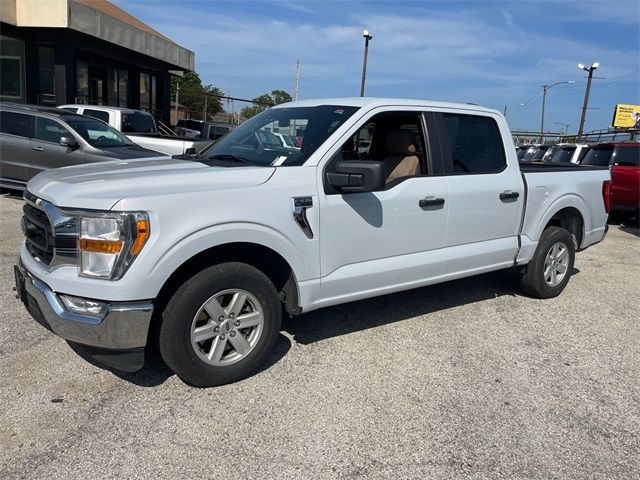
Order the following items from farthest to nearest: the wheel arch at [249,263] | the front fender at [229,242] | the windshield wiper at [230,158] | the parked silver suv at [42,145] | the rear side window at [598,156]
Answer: the rear side window at [598,156], the parked silver suv at [42,145], the windshield wiper at [230,158], the wheel arch at [249,263], the front fender at [229,242]

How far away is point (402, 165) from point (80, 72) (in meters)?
19.6

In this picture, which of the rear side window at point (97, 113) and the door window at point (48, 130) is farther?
the rear side window at point (97, 113)

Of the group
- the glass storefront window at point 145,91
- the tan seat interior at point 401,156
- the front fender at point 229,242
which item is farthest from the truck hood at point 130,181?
the glass storefront window at point 145,91

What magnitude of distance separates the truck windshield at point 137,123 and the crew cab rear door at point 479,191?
10.3 m

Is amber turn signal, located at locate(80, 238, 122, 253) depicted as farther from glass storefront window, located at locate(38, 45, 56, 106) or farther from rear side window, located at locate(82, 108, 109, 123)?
glass storefront window, located at locate(38, 45, 56, 106)

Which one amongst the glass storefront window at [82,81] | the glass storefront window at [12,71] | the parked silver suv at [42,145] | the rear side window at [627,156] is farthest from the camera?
the glass storefront window at [82,81]

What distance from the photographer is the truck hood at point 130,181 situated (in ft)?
10.2

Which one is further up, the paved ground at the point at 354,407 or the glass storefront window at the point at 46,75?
the glass storefront window at the point at 46,75

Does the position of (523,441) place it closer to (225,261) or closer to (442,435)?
(442,435)

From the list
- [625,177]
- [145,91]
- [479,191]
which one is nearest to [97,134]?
[479,191]

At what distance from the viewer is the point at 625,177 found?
10.6 meters

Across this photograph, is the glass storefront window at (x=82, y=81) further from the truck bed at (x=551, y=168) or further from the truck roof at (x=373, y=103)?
the truck bed at (x=551, y=168)

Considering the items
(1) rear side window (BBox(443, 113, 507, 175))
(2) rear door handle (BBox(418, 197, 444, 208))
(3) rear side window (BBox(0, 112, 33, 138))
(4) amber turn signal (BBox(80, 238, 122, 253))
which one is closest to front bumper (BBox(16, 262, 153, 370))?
(4) amber turn signal (BBox(80, 238, 122, 253))

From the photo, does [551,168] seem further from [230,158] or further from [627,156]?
[627,156]
